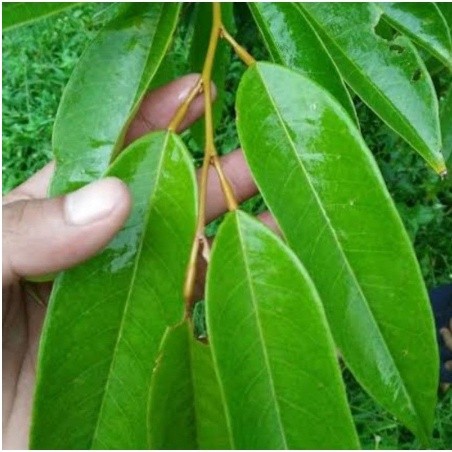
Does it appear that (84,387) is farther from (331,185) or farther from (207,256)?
(331,185)

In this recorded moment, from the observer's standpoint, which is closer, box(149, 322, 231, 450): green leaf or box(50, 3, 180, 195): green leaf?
box(149, 322, 231, 450): green leaf

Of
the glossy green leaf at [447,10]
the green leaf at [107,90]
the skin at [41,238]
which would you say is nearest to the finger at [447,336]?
the skin at [41,238]

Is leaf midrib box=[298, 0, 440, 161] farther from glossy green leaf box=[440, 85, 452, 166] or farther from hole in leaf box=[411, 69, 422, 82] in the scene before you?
glossy green leaf box=[440, 85, 452, 166]

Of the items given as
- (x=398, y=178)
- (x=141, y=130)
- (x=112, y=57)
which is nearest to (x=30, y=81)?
(x=398, y=178)

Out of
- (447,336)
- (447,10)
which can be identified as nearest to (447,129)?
(447,10)

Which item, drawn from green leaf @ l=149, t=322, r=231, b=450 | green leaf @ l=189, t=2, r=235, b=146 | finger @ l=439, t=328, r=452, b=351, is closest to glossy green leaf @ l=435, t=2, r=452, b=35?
green leaf @ l=189, t=2, r=235, b=146

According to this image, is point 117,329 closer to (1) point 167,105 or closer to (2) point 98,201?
(2) point 98,201
